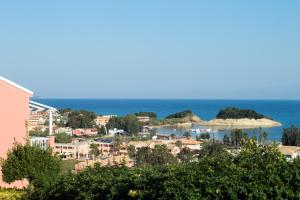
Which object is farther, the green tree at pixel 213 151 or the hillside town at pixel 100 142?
the hillside town at pixel 100 142

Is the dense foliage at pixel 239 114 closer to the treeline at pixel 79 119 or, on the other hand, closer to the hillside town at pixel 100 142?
the hillside town at pixel 100 142

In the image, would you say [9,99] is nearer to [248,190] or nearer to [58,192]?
[58,192]

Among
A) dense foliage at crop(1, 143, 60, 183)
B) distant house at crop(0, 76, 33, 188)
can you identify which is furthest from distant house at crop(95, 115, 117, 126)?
dense foliage at crop(1, 143, 60, 183)

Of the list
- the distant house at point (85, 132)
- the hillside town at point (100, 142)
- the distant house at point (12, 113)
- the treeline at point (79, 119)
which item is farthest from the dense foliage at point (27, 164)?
the treeline at point (79, 119)

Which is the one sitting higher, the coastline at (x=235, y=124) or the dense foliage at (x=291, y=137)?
the dense foliage at (x=291, y=137)

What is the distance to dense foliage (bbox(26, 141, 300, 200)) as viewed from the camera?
490cm

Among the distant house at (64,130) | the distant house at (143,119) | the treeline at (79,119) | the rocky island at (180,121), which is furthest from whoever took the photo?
the rocky island at (180,121)

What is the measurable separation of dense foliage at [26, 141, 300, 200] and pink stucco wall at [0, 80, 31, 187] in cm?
1009

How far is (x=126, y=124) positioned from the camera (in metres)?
96.3

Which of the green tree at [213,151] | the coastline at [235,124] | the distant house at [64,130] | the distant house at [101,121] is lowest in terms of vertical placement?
the coastline at [235,124]

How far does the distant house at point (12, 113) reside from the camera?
1641 cm

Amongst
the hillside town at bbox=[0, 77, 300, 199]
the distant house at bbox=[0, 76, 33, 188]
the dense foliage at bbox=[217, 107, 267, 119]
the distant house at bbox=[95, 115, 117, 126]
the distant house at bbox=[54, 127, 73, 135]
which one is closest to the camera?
the hillside town at bbox=[0, 77, 300, 199]

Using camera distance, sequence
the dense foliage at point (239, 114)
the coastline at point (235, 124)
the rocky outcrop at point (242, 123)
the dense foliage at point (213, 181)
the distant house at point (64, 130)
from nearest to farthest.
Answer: the dense foliage at point (213, 181), the distant house at point (64, 130), the coastline at point (235, 124), the rocky outcrop at point (242, 123), the dense foliage at point (239, 114)

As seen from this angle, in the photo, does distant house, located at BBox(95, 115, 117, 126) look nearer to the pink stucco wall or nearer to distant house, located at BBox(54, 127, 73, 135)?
distant house, located at BBox(54, 127, 73, 135)
